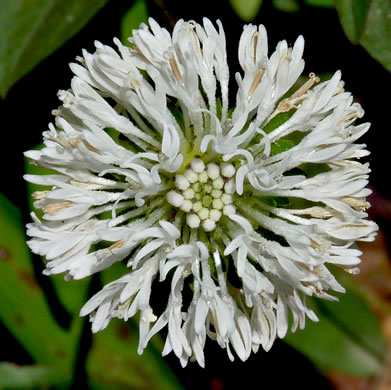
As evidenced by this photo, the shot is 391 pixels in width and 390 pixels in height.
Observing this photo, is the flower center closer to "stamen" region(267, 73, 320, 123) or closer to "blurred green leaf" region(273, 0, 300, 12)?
"stamen" region(267, 73, 320, 123)

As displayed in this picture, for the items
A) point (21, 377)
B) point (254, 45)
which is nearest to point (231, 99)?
point (254, 45)

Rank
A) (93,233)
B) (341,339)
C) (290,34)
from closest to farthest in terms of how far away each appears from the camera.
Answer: (93,233)
(290,34)
(341,339)

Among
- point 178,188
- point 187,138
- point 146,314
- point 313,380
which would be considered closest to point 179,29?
point 187,138

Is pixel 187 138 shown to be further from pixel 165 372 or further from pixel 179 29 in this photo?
Result: pixel 165 372

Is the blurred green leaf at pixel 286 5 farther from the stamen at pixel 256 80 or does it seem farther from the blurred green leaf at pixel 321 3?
the stamen at pixel 256 80

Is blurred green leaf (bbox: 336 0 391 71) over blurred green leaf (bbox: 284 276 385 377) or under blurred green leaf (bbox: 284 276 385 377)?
over

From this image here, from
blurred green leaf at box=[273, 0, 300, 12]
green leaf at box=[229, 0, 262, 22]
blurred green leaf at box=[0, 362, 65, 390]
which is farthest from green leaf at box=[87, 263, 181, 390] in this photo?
blurred green leaf at box=[273, 0, 300, 12]
